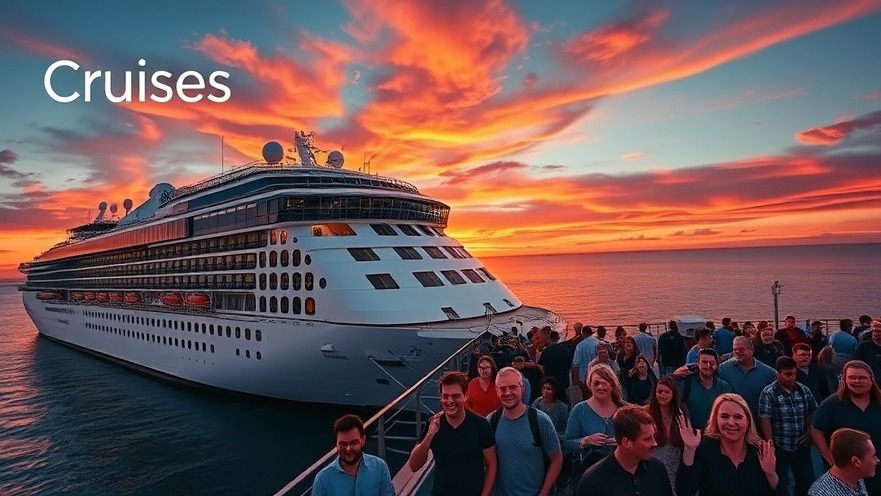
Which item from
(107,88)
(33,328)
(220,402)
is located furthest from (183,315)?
(33,328)

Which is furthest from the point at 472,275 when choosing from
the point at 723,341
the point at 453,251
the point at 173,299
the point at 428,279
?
the point at 173,299

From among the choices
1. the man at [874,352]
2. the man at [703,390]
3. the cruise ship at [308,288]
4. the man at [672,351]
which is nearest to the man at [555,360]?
the man at [672,351]

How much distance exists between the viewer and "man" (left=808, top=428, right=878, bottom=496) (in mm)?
3455

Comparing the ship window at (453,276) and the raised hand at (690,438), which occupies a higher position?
the ship window at (453,276)

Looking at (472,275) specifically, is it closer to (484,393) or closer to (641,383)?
(641,383)

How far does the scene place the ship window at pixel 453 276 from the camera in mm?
22500

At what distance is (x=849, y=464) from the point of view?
350cm

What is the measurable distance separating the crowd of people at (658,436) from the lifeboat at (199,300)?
23939mm

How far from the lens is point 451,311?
2070 centimetres

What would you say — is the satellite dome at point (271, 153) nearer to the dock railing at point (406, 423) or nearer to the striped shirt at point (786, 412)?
the dock railing at point (406, 423)

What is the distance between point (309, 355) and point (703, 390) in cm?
1684

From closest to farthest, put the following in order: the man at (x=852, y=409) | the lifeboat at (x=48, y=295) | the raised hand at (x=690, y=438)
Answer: the raised hand at (x=690, y=438)
the man at (x=852, y=409)
the lifeboat at (x=48, y=295)

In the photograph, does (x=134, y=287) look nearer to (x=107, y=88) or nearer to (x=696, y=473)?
(x=107, y=88)

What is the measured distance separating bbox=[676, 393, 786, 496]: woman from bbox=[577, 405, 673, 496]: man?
24.4 inches
